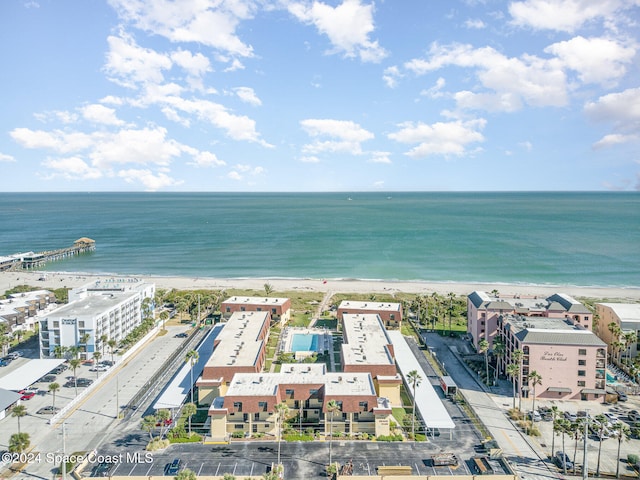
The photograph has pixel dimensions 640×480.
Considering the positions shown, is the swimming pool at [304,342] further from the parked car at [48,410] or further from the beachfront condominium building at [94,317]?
the parked car at [48,410]

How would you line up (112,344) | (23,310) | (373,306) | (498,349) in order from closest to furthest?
(498,349), (112,344), (23,310), (373,306)

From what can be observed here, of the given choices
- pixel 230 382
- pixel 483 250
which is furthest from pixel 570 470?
Result: pixel 483 250

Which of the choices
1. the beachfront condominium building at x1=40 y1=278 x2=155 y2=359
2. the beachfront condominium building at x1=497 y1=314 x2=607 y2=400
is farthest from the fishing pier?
the beachfront condominium building at x1=497 y1=314 x2=607 y2=400

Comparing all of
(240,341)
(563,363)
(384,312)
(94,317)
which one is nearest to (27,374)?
(94,317)

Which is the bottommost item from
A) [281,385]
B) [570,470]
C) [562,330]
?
[570,470]

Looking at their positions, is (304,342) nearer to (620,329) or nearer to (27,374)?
(27,374)

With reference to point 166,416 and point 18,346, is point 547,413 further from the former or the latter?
point 18,346
